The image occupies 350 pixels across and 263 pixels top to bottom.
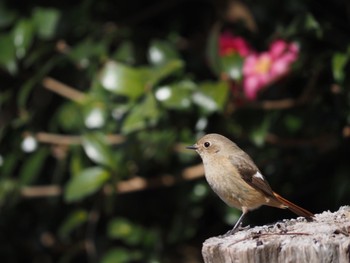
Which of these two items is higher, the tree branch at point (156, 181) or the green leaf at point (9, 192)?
the green leaf at point (9, 192)

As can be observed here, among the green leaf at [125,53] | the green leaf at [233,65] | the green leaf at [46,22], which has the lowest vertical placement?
the green leaf at [233,65]

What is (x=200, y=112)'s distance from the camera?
5.26 m

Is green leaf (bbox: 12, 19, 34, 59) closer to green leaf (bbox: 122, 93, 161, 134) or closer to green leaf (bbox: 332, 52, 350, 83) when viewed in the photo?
green leaf (bbox: 122, 93, 161, 134)

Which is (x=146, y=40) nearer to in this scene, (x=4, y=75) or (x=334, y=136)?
(x=4, y=75)

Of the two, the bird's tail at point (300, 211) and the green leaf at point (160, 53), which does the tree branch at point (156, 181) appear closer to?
the green leaf at point (160, 53)

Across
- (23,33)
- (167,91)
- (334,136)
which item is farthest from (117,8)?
(334,136)

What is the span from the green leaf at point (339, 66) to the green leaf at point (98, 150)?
1441 millimetres

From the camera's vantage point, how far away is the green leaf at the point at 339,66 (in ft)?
15.8

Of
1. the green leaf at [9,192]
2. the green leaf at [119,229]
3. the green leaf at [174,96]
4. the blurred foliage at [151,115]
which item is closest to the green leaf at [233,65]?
the blurred foliage at [151,115]

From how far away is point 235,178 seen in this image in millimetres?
4895

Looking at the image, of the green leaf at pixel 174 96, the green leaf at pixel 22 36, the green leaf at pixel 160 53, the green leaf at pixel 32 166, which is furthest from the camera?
the green leaf at pixel 32 166

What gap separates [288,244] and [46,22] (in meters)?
3.06

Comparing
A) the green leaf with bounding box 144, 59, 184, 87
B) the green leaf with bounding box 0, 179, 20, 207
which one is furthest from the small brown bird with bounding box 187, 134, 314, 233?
the green leaf with bounding box 0, 179, 20, 207

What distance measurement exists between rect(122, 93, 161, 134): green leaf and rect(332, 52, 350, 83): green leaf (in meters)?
0.99
